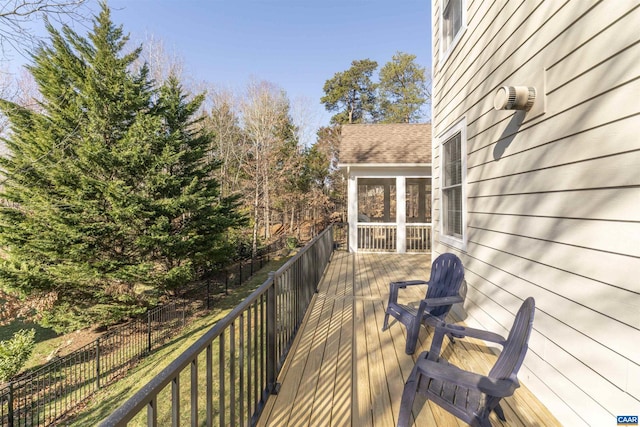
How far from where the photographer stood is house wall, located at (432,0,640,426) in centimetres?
138

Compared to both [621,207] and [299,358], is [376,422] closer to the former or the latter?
[299,358]

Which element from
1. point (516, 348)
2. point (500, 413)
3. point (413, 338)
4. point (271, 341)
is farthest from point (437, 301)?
point (271, 341)

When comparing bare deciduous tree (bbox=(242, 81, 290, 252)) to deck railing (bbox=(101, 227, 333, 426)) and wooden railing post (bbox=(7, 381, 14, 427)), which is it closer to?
wooden railing post (bbox=(7, 381, 14, 427))

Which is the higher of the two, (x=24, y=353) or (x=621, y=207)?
(x=621, y=207)

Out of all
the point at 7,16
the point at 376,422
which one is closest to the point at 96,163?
the point at 7,16

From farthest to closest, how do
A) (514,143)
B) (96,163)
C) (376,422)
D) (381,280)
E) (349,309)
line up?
(96,163) → (381,280) → (349,309) → (514,143) → (376,422)

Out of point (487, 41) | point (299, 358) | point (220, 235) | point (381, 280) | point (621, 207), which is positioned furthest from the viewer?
point (220, 235)

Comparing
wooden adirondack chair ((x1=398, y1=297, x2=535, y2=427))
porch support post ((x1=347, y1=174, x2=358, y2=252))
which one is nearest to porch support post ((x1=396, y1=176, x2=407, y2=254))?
porch support post ((x1=347, y1=174, x2=358, y2=252))

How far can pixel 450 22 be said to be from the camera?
4.23 meters

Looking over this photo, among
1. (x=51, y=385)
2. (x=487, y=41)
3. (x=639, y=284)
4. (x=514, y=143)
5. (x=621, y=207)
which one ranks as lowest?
(x=51, y=385)

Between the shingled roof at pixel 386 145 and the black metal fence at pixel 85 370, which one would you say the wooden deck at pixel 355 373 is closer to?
the black metal fence at pixel 85 370

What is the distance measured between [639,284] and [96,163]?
892 centimetres

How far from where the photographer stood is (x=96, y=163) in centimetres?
684

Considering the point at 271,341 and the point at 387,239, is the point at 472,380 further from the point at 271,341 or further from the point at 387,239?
the point at 387,239
